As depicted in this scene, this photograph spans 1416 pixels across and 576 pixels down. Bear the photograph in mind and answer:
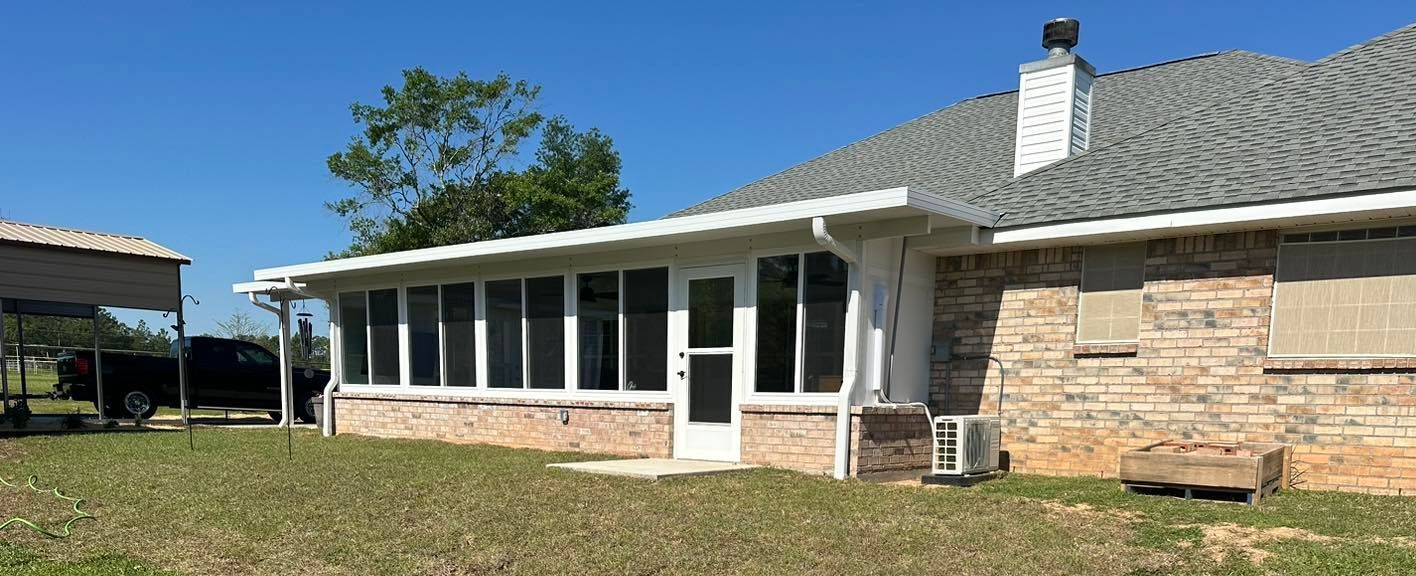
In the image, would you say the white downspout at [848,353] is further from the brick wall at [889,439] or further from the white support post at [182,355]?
the white support post at [182,355]

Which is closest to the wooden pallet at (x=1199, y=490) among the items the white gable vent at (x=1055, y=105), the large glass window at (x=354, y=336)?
the white gable vent at (x=1055, y=105)

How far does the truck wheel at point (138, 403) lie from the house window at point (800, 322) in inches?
490

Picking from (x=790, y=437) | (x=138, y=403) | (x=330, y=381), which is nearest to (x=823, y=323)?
(x=790, y=437)

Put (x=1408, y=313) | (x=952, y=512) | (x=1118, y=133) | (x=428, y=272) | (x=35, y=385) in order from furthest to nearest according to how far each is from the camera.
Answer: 1. (x=35, y=385)
2. (x=428, y=272)
3. (x=1118, y=133)
4. (x=1408, y=313)
5. (x=952, y=512)

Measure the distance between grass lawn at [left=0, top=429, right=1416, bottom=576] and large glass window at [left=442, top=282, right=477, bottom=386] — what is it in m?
3.28

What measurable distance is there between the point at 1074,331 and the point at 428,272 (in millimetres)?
8104

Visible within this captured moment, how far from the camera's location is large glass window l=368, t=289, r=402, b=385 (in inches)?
500

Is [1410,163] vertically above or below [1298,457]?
above

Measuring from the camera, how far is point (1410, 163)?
6.69 meters

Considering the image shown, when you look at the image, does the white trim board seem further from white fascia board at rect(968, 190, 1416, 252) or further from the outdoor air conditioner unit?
the outdoor air conditioner unit

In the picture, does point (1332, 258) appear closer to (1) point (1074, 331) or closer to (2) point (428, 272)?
(1) point (1074, 331)

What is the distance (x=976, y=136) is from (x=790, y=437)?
5.89 metres

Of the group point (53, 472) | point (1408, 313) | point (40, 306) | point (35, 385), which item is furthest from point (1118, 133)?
point (35, 385)

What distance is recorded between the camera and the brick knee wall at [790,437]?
8.30 m
